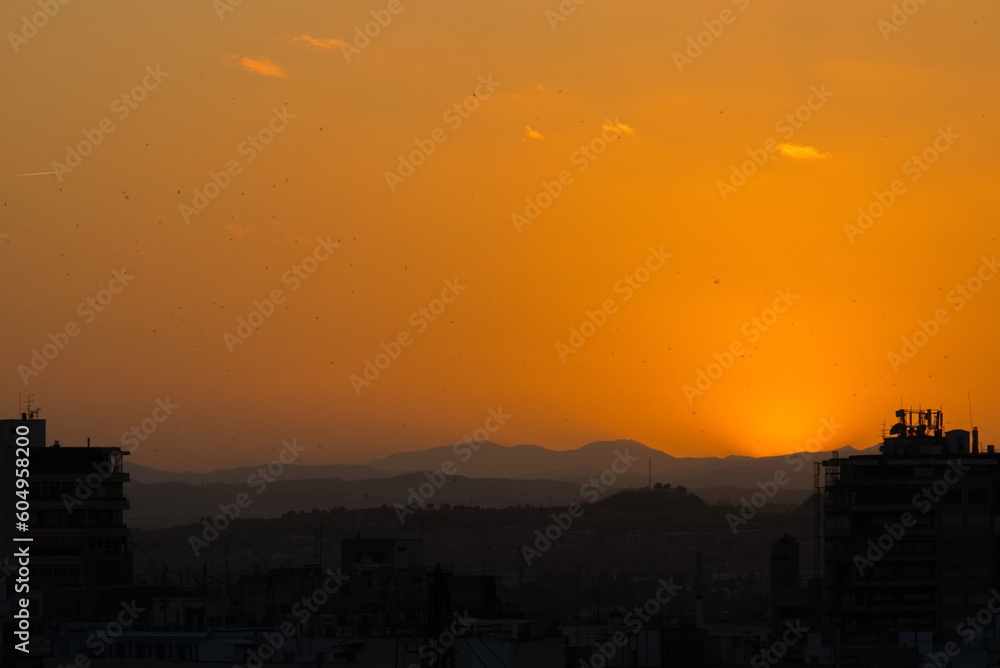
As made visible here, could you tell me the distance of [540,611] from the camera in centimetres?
15588

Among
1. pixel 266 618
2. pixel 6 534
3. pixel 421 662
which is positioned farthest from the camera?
pixel 6 534

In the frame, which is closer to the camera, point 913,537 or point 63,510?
point 913,537

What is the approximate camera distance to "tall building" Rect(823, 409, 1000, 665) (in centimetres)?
9912

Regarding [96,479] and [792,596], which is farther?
[96,479]

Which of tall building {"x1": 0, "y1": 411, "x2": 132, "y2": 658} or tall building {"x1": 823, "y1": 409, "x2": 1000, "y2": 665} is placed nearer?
tall building {"x1": 823, "y1": 409, "x2": 1000, "y2": 665}

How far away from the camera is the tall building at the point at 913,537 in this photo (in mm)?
99125

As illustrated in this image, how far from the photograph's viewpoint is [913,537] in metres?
101

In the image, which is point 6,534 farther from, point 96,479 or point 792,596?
point 792,596

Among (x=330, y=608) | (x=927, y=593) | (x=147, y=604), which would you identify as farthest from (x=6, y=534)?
(x=927, y=593)

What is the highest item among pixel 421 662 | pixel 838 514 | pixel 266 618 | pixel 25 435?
pixel 25 435

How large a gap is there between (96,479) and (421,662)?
5683 centimetres

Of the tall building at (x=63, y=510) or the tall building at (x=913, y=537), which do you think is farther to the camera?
the tall building at (x=63, y=510)

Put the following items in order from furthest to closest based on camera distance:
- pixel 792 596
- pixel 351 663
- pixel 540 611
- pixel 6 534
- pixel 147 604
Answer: pixel 540 611 → pixel 6 534 → pixel 792 596 → pixel 147 604 → pixel 351 663

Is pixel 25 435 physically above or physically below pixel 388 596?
above
